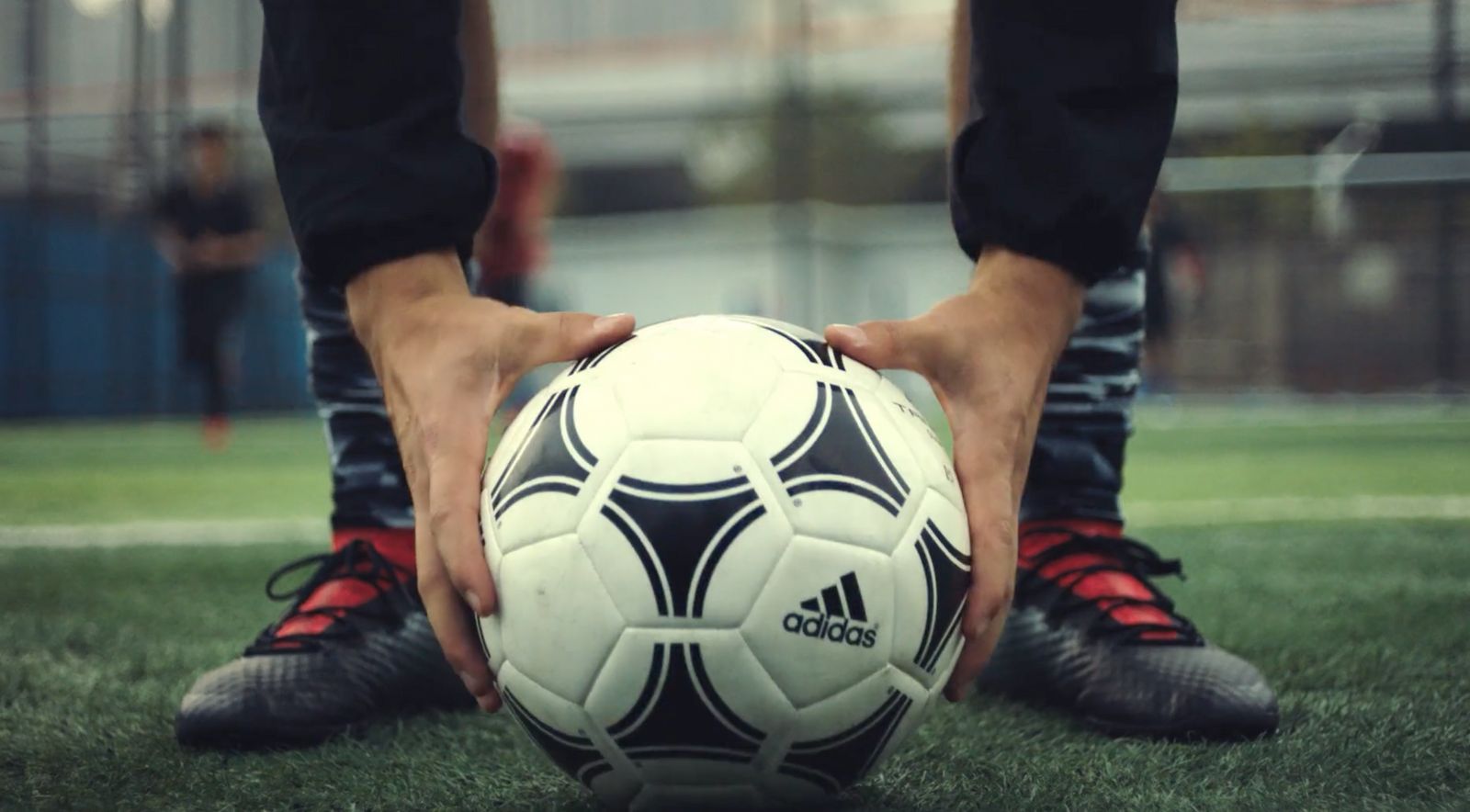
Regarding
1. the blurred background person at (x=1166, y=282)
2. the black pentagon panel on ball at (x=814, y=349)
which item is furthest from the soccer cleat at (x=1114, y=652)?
the blurred background person at (x=1166, y=282)

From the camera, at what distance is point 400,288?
1257mm

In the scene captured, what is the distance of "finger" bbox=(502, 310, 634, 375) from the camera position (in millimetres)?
1155

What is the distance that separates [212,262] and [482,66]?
812cm

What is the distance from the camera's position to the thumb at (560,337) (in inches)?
45.5

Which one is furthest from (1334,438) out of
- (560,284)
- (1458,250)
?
(560,284)

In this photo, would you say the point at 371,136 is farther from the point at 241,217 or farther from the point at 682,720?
the point at 241,217

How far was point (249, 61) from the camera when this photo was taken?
589 inches

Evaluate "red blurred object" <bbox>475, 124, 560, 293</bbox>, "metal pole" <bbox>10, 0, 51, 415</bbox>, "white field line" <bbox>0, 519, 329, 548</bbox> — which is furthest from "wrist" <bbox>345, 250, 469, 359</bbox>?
"metal pole" <bbox>10, 0, 51, 415</bbox>

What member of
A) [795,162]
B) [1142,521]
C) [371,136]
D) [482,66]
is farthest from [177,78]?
[371,136]

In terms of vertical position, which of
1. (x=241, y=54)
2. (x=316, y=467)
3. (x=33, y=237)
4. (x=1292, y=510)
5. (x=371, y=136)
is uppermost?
(x=241, y=54)

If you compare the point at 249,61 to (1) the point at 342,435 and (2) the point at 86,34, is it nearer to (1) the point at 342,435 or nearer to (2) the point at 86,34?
(2) the point at 86,34

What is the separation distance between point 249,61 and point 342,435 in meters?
14.4

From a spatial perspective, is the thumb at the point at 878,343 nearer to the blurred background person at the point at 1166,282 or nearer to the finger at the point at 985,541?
the finger at the point at 985,541

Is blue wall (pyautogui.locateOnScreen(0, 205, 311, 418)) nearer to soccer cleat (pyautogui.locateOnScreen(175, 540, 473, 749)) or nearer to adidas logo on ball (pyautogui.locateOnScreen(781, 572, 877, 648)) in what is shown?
soccer cleat (pyautogui.locateOnScreen(175, 540, 473, 749))
